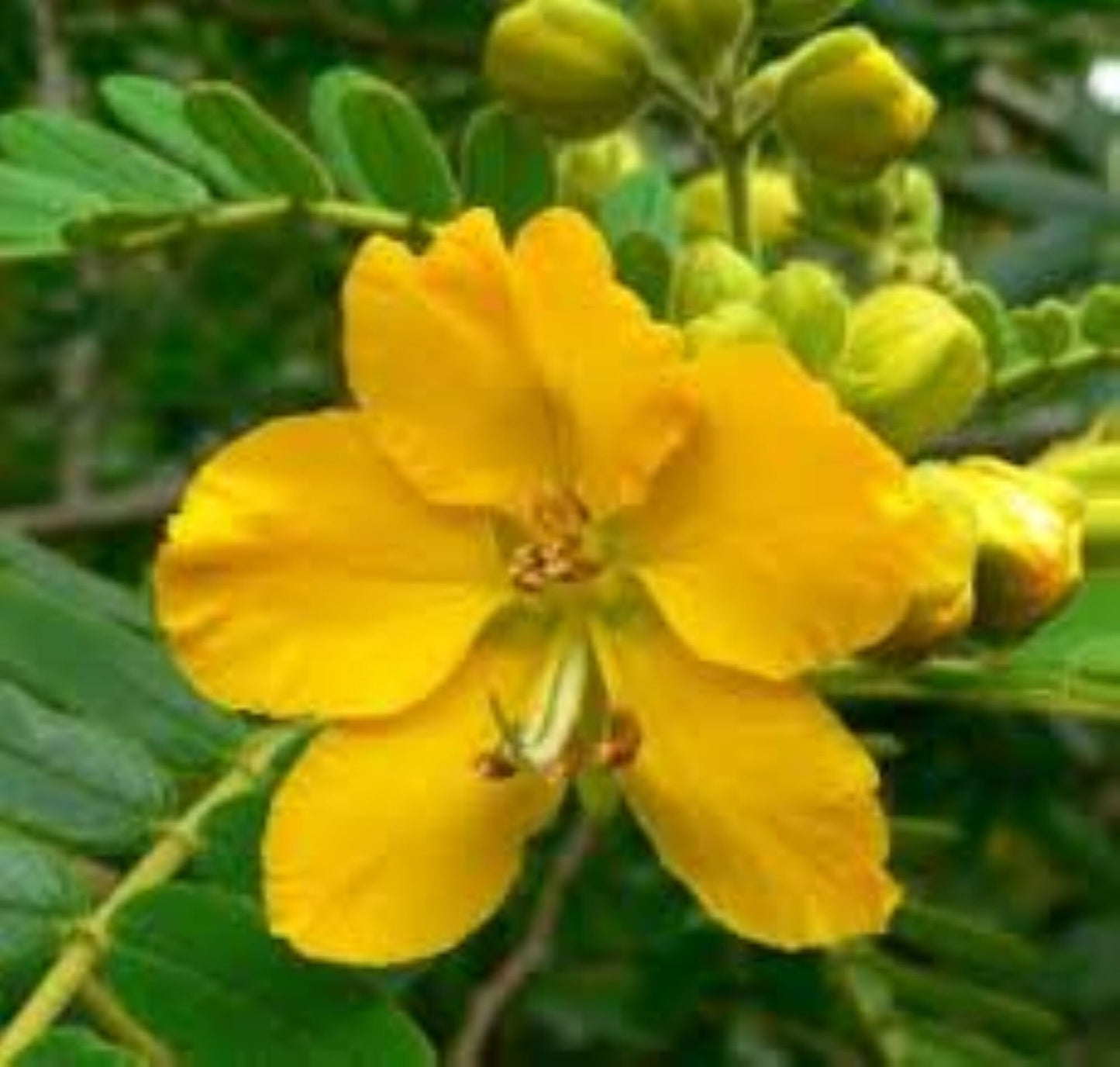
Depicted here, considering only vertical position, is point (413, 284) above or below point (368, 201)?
above

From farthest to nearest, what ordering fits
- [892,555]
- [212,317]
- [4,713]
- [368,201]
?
1. [212,317]
2. [368,201]
3. [4,713]
4. [892,555]

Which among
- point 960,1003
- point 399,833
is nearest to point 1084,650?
point 399,833

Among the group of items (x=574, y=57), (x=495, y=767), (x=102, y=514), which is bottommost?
(x=102, y=514)

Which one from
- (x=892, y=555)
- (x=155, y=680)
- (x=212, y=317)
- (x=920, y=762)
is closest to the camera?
(x=892, y=555)

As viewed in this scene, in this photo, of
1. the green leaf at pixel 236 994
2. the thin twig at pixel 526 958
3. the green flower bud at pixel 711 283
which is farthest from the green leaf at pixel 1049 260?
the green leaf at pixel 236 994

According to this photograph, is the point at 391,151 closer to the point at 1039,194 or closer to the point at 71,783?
the point at 71,783

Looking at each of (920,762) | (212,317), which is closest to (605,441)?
(920,762)

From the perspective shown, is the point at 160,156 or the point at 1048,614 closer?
the point at 1048,614

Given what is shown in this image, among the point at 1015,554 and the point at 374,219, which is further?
the point at 374,219

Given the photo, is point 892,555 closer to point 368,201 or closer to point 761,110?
point 761,110
